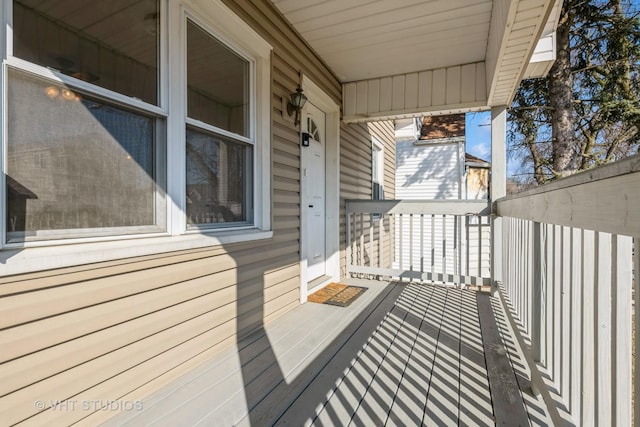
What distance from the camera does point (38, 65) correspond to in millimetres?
1293

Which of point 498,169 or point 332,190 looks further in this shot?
point 332,190

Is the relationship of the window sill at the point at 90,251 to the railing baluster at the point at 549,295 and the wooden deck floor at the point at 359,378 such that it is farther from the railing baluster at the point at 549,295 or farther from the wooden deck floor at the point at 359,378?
the railing baluster at the point at 549,295

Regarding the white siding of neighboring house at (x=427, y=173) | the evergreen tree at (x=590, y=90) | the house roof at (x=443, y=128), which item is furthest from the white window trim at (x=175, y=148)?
the house roof at (x=443, y=128)

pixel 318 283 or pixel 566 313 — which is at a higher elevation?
pixel 566 313

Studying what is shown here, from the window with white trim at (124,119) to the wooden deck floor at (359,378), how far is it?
0.89 meters

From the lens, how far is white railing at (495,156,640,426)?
0.82 metres

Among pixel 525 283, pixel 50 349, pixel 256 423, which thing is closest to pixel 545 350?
pixel 525 283

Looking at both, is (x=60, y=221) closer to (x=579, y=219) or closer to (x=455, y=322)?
(x=579, y=219)

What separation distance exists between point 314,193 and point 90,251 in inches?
102

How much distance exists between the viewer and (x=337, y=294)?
3.63 metres

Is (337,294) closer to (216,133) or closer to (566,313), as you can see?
(216,133)

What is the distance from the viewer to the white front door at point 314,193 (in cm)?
343

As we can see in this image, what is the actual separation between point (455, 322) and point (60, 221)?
288cm

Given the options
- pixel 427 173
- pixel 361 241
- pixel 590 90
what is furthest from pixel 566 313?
pixel 427 173
